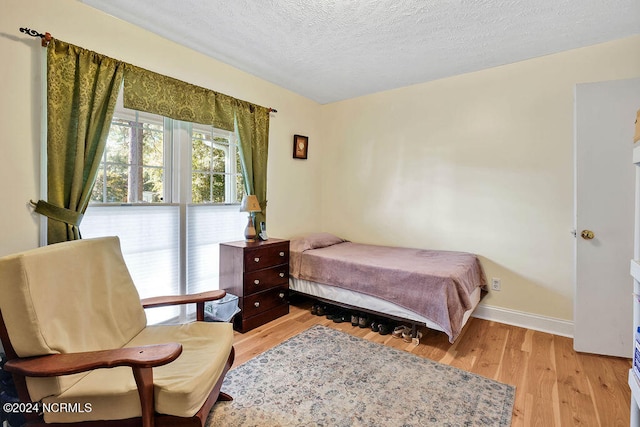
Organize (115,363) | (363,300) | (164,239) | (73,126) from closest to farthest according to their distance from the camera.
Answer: (115,363) < (73,126) < (164,239) < (363,300)

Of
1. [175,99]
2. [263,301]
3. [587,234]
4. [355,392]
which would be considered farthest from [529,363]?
[175,99]

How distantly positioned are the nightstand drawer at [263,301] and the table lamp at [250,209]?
557 mm

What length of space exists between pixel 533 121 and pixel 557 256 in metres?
1.27

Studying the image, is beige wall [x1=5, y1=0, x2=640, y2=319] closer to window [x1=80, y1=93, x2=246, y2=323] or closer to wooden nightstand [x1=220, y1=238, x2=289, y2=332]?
window [x1=80, y1=93, x2=246, y2=323]

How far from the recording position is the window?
2.26m

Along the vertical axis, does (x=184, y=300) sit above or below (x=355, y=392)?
above

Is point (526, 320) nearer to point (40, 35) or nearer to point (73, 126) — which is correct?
point (73, 126)

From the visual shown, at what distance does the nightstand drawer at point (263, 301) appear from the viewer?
267 cm

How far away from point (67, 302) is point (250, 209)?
165 cm

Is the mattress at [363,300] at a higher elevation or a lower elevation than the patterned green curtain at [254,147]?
lower

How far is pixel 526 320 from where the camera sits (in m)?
2.81

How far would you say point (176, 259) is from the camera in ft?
8.71

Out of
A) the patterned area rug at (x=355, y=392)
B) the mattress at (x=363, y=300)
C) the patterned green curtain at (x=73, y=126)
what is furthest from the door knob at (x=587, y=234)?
the patterned green curtain at (x=73, y=126)

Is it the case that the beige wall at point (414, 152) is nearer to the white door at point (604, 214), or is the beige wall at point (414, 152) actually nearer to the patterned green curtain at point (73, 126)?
the patterned green curtain at point (73, 126)
